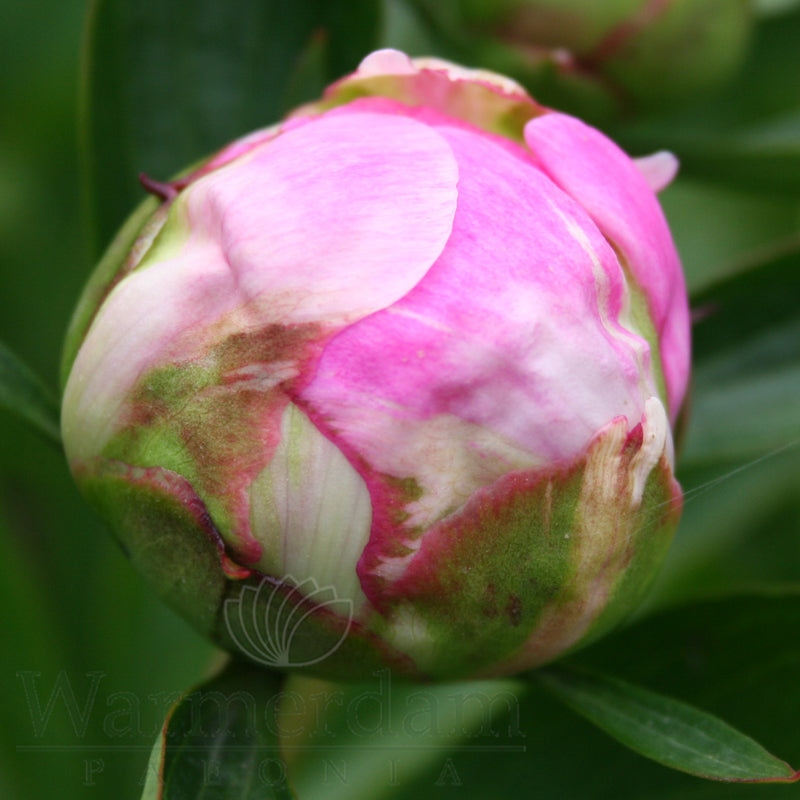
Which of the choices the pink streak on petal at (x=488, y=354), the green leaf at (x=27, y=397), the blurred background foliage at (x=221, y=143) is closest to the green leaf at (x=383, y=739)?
the blurred background foliage at (x=221, y=143)

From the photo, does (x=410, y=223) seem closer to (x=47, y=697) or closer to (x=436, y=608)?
(x=436, y=608)

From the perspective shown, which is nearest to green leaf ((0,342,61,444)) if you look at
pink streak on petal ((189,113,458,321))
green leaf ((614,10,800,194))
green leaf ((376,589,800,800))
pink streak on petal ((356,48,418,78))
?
pink streak on petal ((189,113,458,321))

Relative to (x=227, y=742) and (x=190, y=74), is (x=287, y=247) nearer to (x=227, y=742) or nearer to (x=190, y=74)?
(x=227, y=742)

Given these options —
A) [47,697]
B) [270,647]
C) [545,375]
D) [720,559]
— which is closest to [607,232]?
[545,375]

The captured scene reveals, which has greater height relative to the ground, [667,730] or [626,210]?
[626,210]

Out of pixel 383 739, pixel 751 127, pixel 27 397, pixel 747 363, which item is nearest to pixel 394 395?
pixel 27 397

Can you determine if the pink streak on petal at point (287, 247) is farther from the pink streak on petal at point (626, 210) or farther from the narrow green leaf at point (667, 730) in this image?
the narrow green leaf at point (667, 730)
